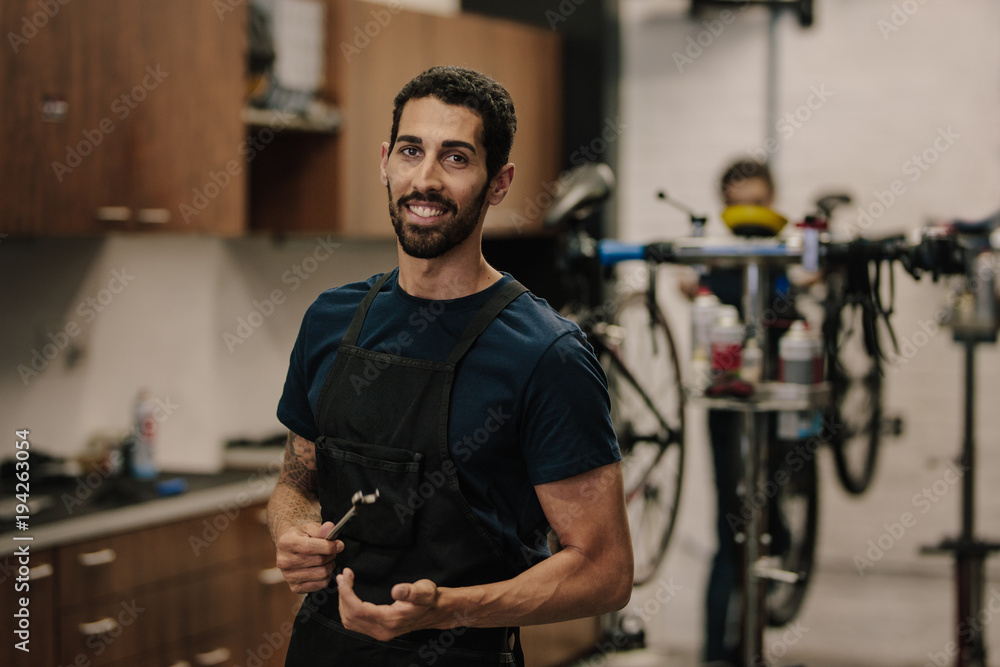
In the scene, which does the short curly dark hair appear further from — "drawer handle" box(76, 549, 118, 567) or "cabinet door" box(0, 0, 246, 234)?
"drawer handle" box(76, 549, 118, 567)

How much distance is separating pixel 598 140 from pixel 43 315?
220cm

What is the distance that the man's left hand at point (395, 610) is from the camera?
3.92 ft

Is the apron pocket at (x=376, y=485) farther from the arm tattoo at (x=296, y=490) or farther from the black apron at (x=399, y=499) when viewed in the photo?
the arm tattoo at (x=296, y=490)

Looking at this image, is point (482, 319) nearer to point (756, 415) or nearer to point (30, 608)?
point (756, 415)

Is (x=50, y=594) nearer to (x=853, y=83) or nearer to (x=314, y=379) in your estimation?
(x=314, y=379)

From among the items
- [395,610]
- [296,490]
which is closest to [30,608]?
[296,490]

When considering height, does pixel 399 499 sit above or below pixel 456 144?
below

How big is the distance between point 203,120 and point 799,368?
176 centimetres

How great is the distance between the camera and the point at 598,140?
163 inches

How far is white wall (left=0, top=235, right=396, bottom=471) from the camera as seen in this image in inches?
114

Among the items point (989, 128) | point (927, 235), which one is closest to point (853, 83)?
point (989, 128)

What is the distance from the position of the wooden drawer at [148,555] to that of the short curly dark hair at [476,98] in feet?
5.23

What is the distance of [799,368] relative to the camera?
2.50 meters

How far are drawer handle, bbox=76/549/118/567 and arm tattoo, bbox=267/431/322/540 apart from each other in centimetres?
113
